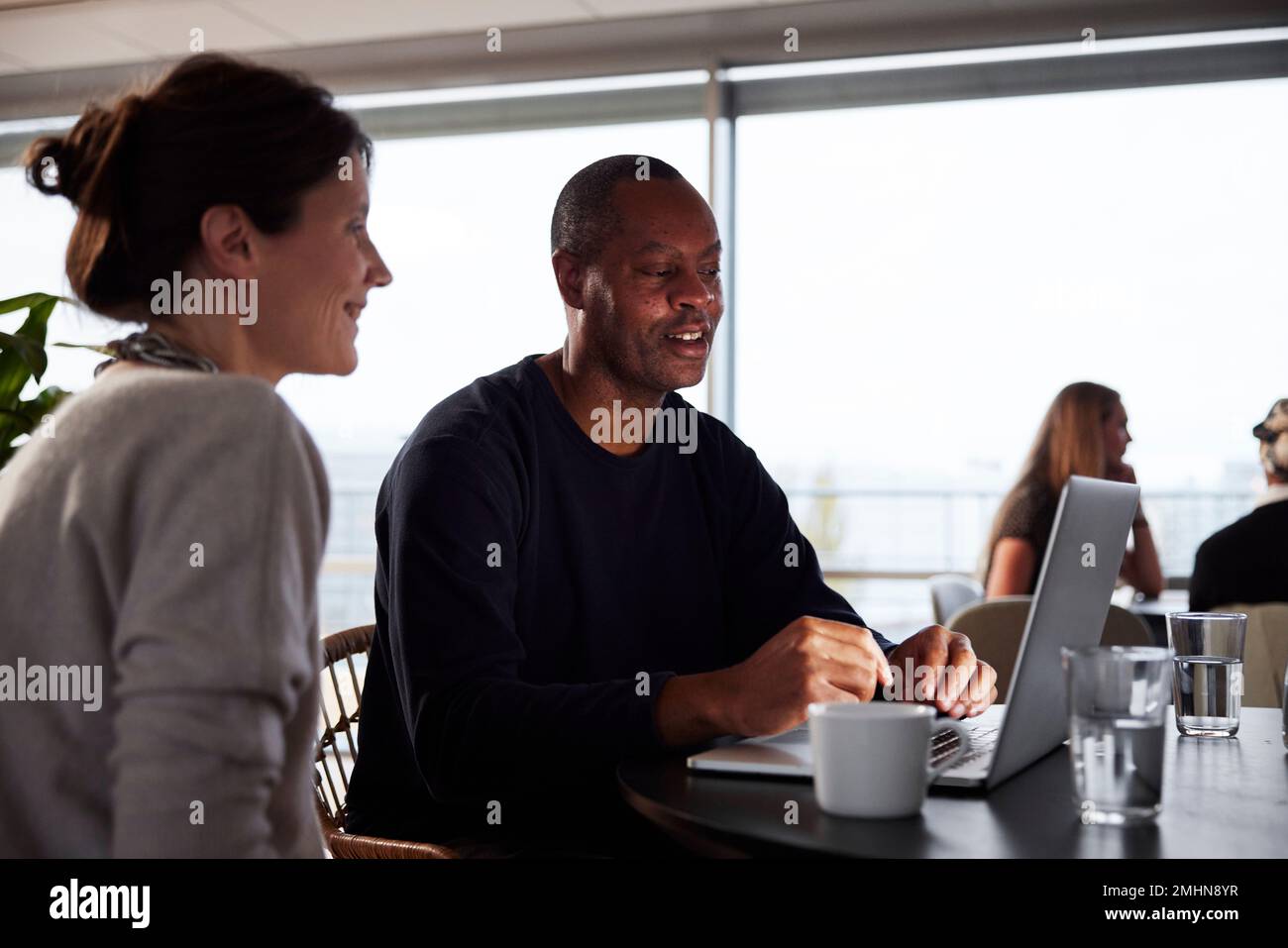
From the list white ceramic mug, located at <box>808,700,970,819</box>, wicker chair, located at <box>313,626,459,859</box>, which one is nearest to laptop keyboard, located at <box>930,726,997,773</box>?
white ceramic mug, located at <box>808,700,970,819</box>

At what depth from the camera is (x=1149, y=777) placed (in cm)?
92

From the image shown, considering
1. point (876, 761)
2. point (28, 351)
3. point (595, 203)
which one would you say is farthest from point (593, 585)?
point (28, 351)

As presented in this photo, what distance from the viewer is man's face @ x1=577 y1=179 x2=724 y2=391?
1.71 m

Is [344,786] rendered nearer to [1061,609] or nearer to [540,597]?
[540,597]

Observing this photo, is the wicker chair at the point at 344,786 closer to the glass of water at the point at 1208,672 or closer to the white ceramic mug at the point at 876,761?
the white ceramic mug at the point at 876,761

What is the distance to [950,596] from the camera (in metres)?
3.44

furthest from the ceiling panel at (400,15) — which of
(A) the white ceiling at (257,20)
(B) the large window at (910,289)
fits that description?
(B) the large window at (910,289)

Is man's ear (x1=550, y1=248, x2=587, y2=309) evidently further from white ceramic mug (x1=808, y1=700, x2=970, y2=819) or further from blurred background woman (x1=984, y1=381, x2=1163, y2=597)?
blurred background woman (x1=984, y1=381, x2=1163, y2=597)

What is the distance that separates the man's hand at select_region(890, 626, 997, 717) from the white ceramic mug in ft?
1.33

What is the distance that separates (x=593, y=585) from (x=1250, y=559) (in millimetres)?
1747

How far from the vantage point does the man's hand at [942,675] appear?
1324 mm

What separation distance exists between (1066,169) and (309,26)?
2.72 m
